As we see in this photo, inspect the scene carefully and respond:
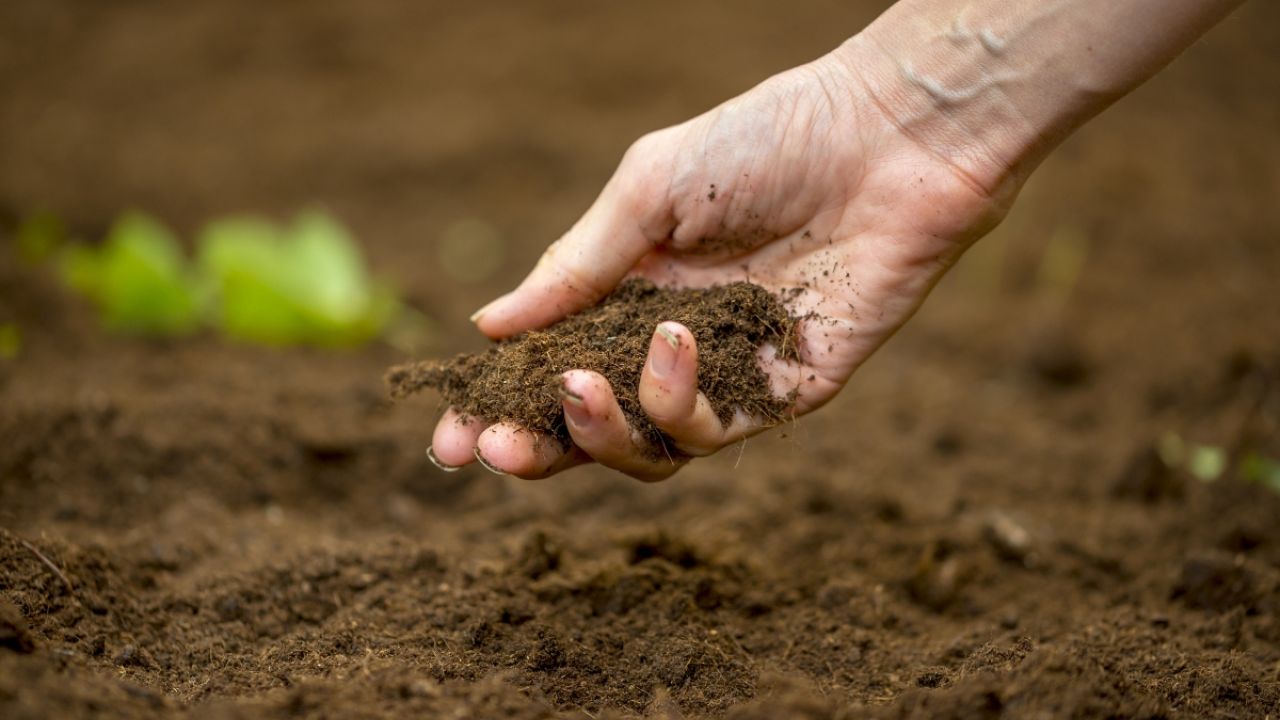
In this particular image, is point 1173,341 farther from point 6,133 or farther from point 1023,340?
point 6,133

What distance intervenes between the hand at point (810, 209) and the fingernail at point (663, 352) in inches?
12.3

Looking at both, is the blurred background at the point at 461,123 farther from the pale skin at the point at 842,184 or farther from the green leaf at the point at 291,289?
the pale skin at the point at 842,184

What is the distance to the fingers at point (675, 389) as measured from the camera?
1527 mm

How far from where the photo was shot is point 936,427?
3.13 meters

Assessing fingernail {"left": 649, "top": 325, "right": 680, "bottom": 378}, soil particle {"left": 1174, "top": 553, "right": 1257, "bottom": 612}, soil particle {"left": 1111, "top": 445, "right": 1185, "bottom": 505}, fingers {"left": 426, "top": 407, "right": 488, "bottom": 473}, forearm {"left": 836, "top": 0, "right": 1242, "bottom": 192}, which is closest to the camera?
fingernail {"left": 649, "top": 325, "right": 680, "bottom": 378}

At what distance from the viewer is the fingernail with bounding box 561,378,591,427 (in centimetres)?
154

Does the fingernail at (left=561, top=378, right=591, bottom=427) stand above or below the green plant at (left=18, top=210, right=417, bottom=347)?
below

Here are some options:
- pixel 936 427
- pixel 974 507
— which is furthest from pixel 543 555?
pixel 936 427

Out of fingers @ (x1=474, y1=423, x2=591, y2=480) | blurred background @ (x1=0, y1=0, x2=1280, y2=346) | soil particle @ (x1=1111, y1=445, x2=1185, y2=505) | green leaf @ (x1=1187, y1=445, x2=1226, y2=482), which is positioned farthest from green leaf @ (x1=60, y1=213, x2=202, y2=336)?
green leaf @ (x1=1187, y1=445, x2=1226, y2=482)

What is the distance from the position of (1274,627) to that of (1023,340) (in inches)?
77.3

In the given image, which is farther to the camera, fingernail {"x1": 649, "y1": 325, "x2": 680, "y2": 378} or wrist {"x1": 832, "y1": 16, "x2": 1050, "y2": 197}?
wrist {"x1": 832, "y1": 16, "x2": 1050, "y2": 197}

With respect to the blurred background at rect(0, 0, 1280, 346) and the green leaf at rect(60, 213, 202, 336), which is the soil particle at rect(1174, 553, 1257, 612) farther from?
the green leaf at rect(60, 213, 202, 336)

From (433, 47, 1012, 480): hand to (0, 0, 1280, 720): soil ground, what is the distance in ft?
1.39

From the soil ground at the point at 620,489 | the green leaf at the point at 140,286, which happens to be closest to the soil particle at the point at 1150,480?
the soil ground at the point at 620,489
